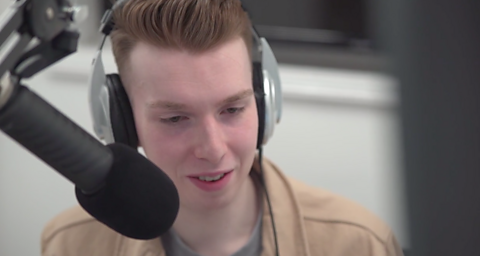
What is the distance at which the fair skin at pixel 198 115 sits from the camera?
3.01ft

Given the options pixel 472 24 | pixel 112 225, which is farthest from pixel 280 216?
pixel 472 24

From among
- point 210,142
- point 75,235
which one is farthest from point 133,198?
point 75,235

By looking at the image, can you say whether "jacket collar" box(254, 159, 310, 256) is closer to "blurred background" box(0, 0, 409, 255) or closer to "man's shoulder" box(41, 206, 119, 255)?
"man's shoulder" box(41, 206, 119, 255)

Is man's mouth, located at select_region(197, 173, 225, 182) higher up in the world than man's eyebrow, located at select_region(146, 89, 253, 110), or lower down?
lower down

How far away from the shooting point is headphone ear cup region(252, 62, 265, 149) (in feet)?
3.14

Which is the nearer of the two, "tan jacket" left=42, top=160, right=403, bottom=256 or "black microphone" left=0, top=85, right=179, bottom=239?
"black microphone" left=0, top=85, right=179, bottom=239

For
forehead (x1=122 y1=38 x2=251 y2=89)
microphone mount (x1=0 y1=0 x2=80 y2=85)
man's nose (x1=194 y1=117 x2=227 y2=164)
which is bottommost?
man's nose (x1=194 y1=117 x2=227 y2=164)


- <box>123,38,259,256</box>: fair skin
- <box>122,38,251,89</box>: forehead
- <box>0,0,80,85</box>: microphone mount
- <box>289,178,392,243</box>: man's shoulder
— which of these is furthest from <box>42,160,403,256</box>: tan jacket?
<box>0,0,80,85</box>: microphone mount

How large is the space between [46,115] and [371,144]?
1.48m

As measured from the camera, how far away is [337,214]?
110 cm

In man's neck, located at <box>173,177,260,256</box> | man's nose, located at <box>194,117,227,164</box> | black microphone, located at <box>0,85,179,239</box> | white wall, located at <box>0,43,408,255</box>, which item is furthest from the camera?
white wall, located at <box>0,43,408,255</box>

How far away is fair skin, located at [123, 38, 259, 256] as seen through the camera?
0.92 metres

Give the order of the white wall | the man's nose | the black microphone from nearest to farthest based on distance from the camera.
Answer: the black microphone, the man's nose, the white wall

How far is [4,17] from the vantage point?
14.4 inches
